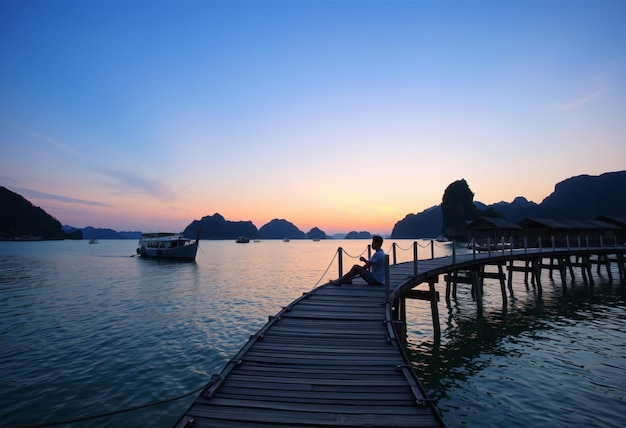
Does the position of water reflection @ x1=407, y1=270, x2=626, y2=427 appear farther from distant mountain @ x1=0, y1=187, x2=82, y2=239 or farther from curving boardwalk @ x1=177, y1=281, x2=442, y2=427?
distant mountain @ x1=0, y1=187, x2=82, y2=239

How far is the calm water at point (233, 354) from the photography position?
8062 mm

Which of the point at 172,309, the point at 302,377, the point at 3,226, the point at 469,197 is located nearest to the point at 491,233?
the point at 172,309

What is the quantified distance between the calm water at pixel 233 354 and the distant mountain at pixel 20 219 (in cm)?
19563

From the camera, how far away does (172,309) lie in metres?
20.0

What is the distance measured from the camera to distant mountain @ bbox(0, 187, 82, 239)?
162125 millimetres

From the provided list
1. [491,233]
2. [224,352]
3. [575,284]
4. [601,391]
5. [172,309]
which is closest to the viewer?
[601,391]

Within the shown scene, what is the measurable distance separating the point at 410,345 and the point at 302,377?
9410 millimetres

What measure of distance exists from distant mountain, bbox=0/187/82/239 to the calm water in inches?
7702

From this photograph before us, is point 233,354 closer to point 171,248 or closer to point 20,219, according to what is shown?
point 171,248

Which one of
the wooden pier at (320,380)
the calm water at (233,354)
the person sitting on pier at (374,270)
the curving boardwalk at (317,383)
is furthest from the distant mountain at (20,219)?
the curving boardwalk at (317,383)

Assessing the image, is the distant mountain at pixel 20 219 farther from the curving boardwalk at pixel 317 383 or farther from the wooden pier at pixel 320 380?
the curving boardwalk at pixel 317 383

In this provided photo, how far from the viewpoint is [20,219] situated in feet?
556

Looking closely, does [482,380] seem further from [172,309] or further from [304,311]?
[172,309]

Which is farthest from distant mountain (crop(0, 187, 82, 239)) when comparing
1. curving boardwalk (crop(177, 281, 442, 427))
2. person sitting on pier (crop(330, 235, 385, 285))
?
curving boardwalk (crop(177, 281, 442, 427))
